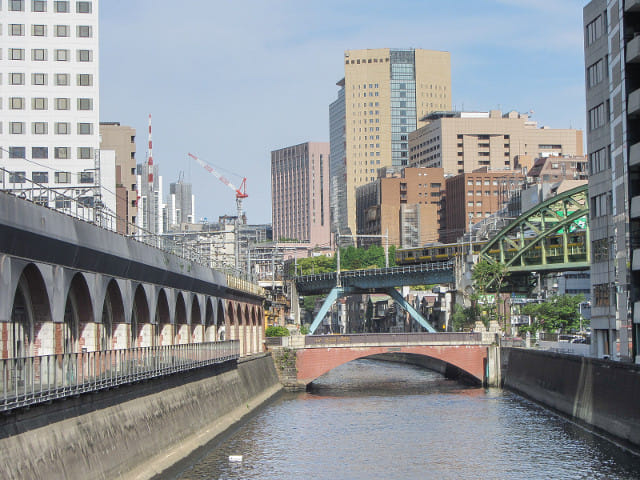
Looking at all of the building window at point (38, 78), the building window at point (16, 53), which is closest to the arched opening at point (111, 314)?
the building window at point (38, 78)

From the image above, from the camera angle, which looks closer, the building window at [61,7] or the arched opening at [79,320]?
the arched opening at [79,320]

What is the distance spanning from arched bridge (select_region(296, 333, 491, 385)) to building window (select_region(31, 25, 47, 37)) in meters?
42.8

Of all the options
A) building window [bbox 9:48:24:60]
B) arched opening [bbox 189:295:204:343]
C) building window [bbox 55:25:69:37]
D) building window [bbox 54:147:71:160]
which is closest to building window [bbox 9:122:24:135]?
building window [bbox 54:147:71:160]

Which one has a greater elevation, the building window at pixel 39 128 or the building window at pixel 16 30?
the building window at pixel 16 30

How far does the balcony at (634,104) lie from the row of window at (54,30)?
6297cm

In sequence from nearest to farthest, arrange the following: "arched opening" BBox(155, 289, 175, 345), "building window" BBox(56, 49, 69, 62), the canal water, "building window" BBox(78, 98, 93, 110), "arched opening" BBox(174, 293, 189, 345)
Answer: the canal water, "arched opening" BBox(155, 289, 175, 345), "arched opening" BBox(174, 293, 189, 345), "building window" BBox(56, 49, 69, 62), "building window" BBox(78, 98, 93, 110)

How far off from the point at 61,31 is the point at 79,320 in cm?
6898

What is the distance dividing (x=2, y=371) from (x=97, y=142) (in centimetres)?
8015

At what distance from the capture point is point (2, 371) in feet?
103

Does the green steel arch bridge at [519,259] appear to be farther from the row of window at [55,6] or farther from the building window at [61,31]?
the building window at [61,31]

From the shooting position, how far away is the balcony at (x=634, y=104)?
6369 cm

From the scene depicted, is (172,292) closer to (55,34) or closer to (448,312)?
(55,34)

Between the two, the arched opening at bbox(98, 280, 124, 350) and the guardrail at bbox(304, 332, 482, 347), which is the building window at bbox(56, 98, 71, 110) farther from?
the arched opening at bbox(98, 280, 124, 350)

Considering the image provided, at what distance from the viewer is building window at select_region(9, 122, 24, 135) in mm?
107062
